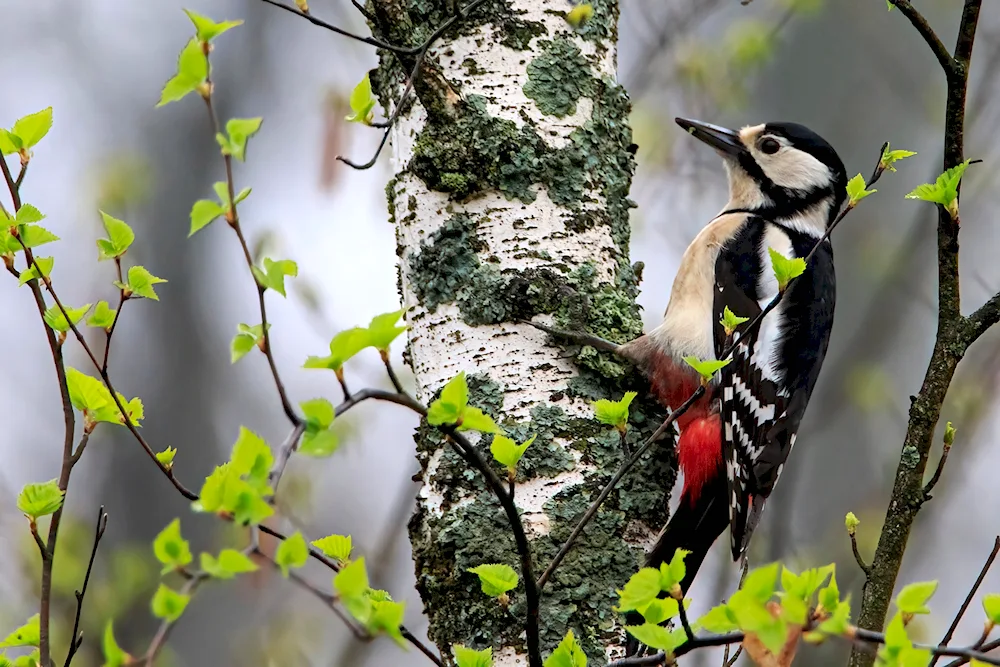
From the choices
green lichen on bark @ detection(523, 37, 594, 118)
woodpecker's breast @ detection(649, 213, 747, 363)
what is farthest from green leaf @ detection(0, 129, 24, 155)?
woodpecker's breast @ detection(649, 213, 747, 363)

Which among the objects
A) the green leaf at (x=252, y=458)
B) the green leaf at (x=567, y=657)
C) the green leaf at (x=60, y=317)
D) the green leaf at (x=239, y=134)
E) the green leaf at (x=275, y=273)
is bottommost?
the green leaf at (x=567, y=657)

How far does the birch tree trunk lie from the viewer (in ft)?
6.37

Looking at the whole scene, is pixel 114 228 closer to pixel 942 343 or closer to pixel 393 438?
pixel 942 343

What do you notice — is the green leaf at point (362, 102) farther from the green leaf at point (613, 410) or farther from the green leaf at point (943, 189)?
the green leaf at point (943, 189)

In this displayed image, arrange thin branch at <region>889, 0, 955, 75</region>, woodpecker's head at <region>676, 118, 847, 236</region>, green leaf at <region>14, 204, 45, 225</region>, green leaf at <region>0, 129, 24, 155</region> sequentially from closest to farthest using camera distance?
green leaf at <region>14, 204, 45, 225</region> < green leaf at <region>0, 129, 24, 155</region> < thin branch at <region>889, 0, 955, 75</region> < woodpecker's head at <region>676, 118, 847, 236</region>

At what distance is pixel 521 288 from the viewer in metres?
2.12

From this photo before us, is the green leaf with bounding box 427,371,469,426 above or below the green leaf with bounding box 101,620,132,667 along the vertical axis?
above

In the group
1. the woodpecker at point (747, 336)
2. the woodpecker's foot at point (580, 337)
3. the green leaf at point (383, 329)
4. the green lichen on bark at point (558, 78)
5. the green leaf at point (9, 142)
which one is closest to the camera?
the green leaf at point (383, 329)

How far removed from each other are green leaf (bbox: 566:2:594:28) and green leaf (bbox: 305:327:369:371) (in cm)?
130

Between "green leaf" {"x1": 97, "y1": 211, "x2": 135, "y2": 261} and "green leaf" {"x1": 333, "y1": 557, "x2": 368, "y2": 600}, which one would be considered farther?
"green leaf" {"x1": 97, "y1": 211, "x2": 135, "y2": 261}

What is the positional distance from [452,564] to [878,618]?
734 millimetres

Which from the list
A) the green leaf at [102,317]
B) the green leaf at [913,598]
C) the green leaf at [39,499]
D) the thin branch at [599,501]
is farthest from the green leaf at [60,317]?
the green leaf at [913,598]

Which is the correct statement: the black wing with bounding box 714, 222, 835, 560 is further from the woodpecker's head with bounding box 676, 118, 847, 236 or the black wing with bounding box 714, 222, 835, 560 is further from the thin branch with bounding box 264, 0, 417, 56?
the thin branch with bounding box 264, 0, 417, 56

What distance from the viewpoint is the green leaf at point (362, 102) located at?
1756 mm
